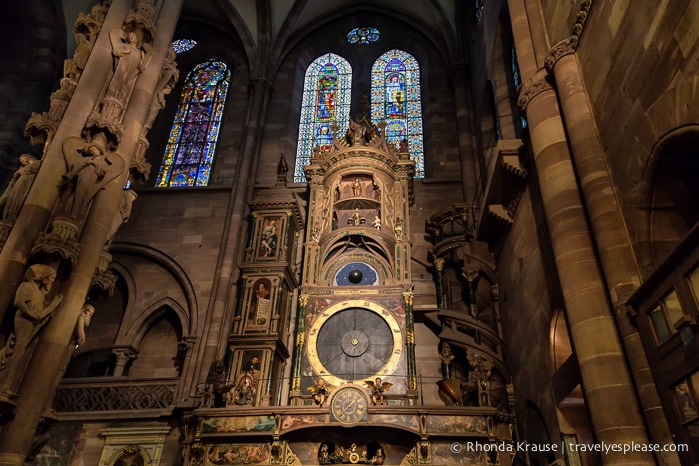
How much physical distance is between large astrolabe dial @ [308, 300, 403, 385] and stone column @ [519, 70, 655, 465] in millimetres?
4581

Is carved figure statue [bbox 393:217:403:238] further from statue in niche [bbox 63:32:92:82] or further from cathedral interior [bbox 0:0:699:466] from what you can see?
statue in niche [bbox 63:32:92:82]

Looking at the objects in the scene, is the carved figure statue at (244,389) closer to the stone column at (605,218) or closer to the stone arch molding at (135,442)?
the stone arch molding at (135,442)

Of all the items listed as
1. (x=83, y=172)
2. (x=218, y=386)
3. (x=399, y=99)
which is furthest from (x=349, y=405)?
(x=399, y=99)

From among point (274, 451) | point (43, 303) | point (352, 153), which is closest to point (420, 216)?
point (352, 153)

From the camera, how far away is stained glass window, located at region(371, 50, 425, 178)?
14930 millimetres

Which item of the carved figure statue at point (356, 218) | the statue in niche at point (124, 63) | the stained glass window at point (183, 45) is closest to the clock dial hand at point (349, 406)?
the carved figure statue at point (356, 218)

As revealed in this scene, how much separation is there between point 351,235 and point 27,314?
21.3 ft

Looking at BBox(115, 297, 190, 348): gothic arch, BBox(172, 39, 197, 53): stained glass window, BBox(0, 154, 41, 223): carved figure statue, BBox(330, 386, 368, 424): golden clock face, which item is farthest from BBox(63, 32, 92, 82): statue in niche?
BBox(172, 39, 197, 53): stained glass window

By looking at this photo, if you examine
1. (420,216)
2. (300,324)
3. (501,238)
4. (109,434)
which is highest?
(420,216)

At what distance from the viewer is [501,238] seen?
9891mm

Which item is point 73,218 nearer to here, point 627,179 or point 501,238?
point 627,179

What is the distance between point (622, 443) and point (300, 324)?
6.49 metres

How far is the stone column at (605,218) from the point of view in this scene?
4.52 metres

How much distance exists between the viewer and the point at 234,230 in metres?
12.9
